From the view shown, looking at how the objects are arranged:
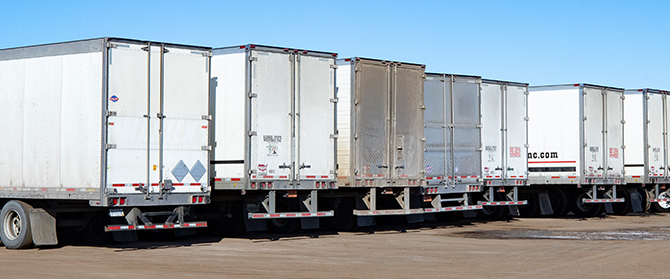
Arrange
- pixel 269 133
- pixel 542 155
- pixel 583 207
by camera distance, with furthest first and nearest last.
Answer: pixel 583 207, pixel 542 155, pixel 269 133

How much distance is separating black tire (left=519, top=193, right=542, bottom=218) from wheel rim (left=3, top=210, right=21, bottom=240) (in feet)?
55.1

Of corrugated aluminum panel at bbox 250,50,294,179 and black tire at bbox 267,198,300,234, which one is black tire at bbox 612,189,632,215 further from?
corrugated aluminum panel at bbox 250,50,294,179

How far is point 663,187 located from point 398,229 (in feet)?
42.0

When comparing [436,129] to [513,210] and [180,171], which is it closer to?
[513,210]

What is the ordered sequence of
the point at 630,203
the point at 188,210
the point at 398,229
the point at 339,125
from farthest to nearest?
the point at 630,203 < the point at 398,229 < the point at 339,125 < the point at 188,210

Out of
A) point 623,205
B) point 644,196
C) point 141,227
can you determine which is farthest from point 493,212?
point 141,227

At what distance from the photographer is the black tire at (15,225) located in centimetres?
1712

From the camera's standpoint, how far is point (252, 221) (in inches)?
807

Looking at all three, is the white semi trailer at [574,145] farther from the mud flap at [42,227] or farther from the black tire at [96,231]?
the mud flap at [42,227]

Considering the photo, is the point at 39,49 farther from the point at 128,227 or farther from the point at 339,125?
the point at 339,125

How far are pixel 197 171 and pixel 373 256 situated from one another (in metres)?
3.82

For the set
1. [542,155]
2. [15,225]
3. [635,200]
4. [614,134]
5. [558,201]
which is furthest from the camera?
[635,200]

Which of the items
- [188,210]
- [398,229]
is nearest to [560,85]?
[398,229]

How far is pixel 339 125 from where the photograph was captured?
2136cm
